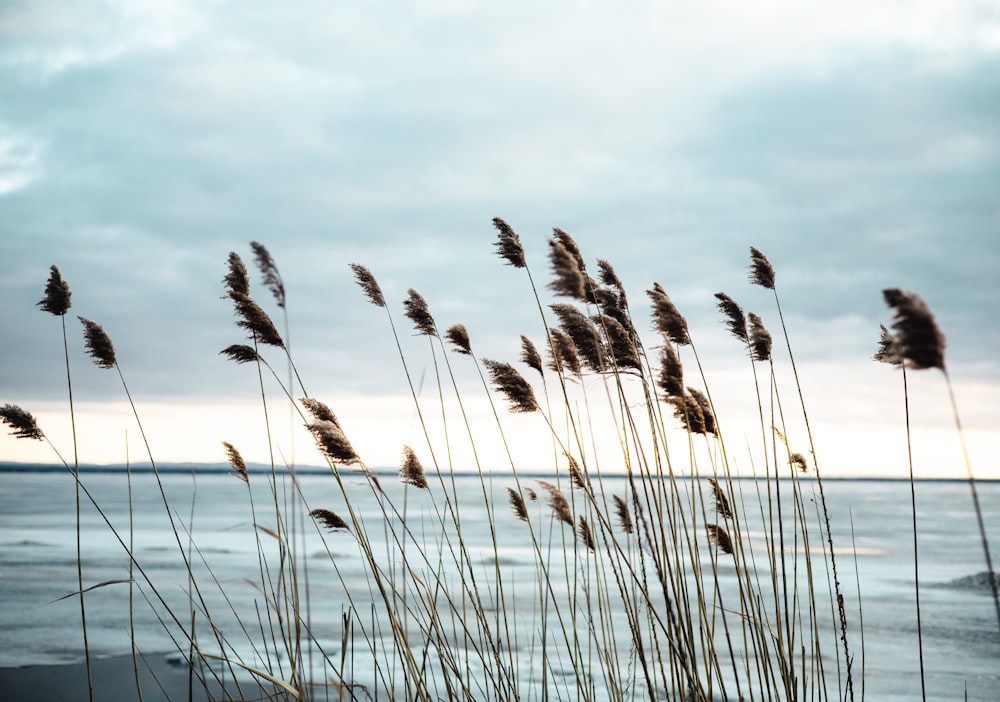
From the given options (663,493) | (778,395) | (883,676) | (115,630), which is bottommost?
(883,676)

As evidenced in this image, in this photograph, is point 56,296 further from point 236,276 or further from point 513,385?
point 513,385

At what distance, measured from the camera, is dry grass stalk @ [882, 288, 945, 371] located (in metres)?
1.50

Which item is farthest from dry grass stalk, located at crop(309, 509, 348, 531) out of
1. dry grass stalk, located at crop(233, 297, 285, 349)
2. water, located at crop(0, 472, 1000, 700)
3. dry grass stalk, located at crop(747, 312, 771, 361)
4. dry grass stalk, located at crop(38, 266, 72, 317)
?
dry grass stalk, located at crop(747, 312, 771, 361)

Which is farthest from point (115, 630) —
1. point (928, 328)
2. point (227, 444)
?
point (928, 328)

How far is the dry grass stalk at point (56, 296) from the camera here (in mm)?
2596

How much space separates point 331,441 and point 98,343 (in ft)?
3.27

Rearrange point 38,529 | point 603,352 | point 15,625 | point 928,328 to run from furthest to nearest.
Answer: point 38,529 → point 15,625 → point 603,352 → point 928,328

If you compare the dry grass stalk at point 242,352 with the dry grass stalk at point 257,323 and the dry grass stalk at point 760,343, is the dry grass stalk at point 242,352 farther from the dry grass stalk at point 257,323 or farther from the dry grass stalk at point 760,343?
the dry grass stalk at point 760,343

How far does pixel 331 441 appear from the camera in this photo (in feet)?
7.14

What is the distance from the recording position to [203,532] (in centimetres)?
1880

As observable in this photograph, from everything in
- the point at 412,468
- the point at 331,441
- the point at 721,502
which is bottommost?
the point at 721,502

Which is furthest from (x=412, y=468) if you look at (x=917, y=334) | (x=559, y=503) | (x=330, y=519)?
(x=917, y=334)

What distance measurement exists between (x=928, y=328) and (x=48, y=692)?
559 centimetres

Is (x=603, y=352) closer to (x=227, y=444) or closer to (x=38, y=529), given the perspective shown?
(x=227, y=444)
